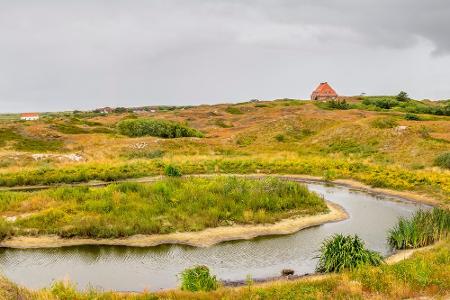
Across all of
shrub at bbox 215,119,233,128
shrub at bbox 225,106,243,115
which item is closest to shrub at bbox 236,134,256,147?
shrub at bbox 215,119,233,128

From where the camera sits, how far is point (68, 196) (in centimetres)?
2934

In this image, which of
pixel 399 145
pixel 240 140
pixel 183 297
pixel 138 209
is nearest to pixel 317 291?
pixel 183 297

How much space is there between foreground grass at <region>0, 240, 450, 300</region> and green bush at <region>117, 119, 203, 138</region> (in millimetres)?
62416

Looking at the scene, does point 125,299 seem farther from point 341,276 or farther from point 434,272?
point 434,272

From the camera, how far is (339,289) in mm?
14133

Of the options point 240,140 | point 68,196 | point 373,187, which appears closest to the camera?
point 68,196

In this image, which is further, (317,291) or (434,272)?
(434,272)

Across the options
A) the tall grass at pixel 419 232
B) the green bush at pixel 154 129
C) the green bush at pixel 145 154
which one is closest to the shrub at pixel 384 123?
the green bush at pixel 154 129

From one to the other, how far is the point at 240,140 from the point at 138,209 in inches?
1783

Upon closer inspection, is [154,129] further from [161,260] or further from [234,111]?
[161,260]

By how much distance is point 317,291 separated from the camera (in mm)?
13992

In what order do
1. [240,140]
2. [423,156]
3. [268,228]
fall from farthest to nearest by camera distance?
→ [240,140] → [423,156] → [268,228]

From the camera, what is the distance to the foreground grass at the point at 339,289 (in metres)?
13.7

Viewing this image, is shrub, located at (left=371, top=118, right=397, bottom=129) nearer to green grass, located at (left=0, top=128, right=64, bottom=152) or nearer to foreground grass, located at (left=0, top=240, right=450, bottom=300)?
green grass, located at (left=0, top=128, right=64, bottom=152)
